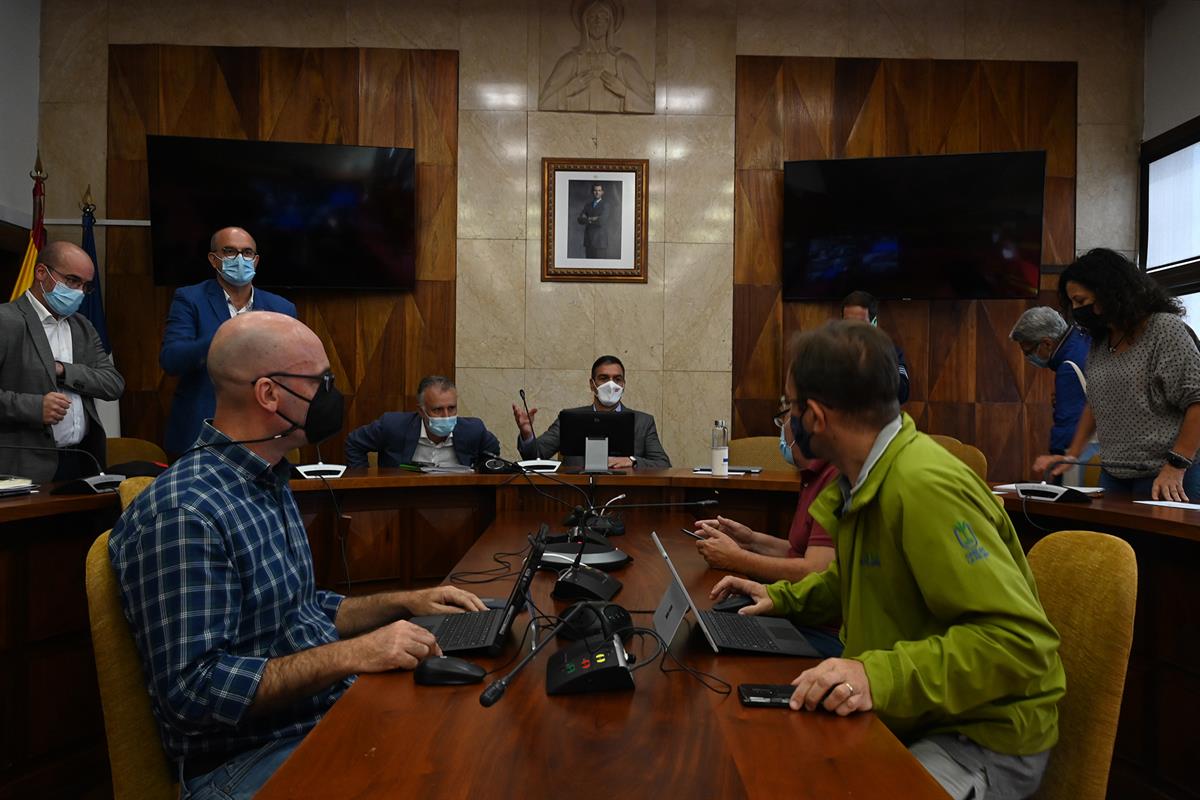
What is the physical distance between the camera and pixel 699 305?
5.51 m

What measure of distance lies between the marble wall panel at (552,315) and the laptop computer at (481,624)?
3.93 metres

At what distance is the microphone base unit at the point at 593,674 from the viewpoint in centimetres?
119

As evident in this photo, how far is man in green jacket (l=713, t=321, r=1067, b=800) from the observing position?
116cm

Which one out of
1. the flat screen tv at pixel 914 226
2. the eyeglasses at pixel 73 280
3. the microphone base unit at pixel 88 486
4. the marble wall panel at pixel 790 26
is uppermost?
the marble wall panel at pixel 790 26

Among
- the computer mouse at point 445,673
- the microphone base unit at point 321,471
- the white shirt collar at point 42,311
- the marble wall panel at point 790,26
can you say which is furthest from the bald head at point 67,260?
the marble wall panel at point 790,26

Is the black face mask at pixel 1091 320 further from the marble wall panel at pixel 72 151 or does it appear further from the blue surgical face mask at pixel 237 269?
the marble wall panel at pixel 72 151

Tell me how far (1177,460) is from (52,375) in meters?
4.26

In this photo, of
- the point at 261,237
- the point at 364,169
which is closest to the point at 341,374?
the point at 261,237

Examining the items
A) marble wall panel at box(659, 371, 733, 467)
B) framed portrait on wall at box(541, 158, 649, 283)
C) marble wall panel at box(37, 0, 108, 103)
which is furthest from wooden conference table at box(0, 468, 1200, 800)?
marble wall panel at box(37, 0, 108, 103)

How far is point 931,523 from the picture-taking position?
122cm

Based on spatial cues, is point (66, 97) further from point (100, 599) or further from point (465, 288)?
point (100, 599)

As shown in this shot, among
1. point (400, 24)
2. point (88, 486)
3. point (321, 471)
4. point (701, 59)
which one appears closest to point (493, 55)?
point (400, 24)

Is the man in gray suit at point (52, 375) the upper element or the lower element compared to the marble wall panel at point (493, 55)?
lower

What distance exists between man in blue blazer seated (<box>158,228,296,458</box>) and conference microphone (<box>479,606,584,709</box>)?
2.97 m
